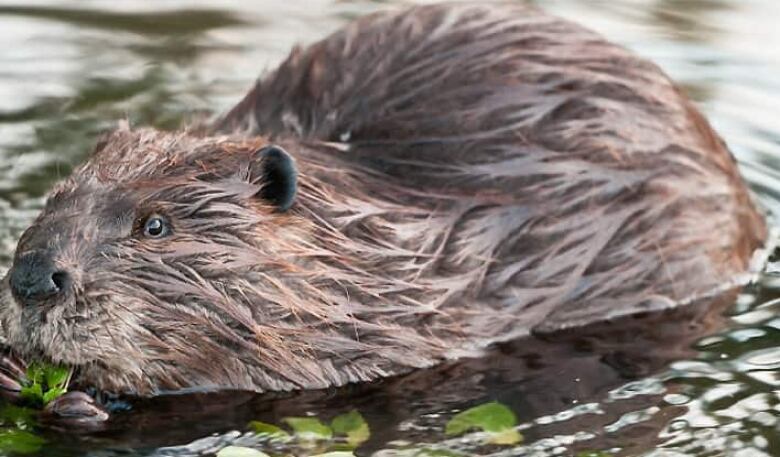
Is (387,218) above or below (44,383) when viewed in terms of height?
above

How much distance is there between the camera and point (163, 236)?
197 inches

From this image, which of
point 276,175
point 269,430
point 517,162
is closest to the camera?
point 269,430

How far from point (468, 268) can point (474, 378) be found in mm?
346

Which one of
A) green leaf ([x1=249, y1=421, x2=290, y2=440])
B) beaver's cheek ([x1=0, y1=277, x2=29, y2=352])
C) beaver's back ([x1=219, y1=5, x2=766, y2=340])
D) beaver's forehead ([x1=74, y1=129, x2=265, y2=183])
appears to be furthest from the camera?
beaver's back ([x1=219, y1=5, x2=766, y2=340])

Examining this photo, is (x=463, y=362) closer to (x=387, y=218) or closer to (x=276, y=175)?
(x=387, y=218)

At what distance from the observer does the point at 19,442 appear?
4.80 m

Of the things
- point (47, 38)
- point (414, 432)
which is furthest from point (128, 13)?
point (414, 432)

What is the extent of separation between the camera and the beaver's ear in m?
5.08

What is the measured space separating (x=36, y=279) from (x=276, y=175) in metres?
0.76

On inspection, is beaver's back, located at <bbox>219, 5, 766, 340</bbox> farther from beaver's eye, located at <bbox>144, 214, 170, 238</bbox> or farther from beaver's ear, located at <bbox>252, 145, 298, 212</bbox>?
beaver's eye, located at <bbox>144, 214, 170, 238</bbox>

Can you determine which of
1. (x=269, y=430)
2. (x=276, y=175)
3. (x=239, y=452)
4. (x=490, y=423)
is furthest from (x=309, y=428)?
(x=276, y=175)

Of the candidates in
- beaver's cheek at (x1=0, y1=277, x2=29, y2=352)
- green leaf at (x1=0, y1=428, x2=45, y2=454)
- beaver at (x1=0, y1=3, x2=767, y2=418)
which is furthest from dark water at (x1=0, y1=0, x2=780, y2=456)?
beaver's cheek at (x1=0, y1=277, x2=29, y2=352)

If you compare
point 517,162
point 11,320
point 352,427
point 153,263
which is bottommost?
point 352,427

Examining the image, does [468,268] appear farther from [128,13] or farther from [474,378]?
[128,13]
